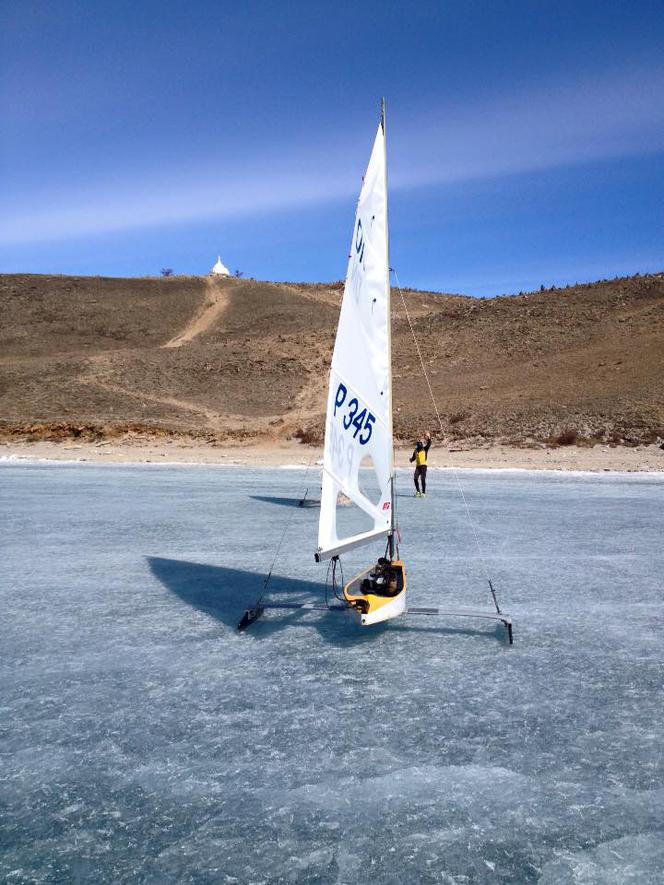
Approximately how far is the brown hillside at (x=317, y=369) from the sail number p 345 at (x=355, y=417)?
26983mm

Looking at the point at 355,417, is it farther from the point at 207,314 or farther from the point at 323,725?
the point at 207,314

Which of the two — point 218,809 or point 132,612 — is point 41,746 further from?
point 132,612

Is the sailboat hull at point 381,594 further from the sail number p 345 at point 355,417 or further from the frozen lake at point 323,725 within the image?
the sail number p 345 at point 355,417

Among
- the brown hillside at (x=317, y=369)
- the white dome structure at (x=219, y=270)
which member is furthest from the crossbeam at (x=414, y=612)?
the white dome structure at (x=219, y=270)

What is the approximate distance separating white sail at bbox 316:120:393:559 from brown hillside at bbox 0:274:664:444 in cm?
2699

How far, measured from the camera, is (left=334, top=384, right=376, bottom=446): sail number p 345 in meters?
8.98

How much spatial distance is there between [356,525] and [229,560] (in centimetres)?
364

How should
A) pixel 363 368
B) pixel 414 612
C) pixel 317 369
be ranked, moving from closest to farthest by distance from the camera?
pixel 363 368
pixel 414 612
pixel 317 369

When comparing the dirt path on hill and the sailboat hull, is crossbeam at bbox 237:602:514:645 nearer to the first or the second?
the sailboat hull

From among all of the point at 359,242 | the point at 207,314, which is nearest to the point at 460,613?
the point at 359,242

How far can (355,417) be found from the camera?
904 centimetres

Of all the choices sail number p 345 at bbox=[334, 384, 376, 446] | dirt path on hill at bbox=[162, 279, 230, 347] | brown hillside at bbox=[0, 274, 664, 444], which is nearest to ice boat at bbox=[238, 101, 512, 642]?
sail number p 345 at bbox=[334, 384, 376, 446]

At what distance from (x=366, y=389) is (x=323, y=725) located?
3929 mm

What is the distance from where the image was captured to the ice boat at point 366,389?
889 centimetres
